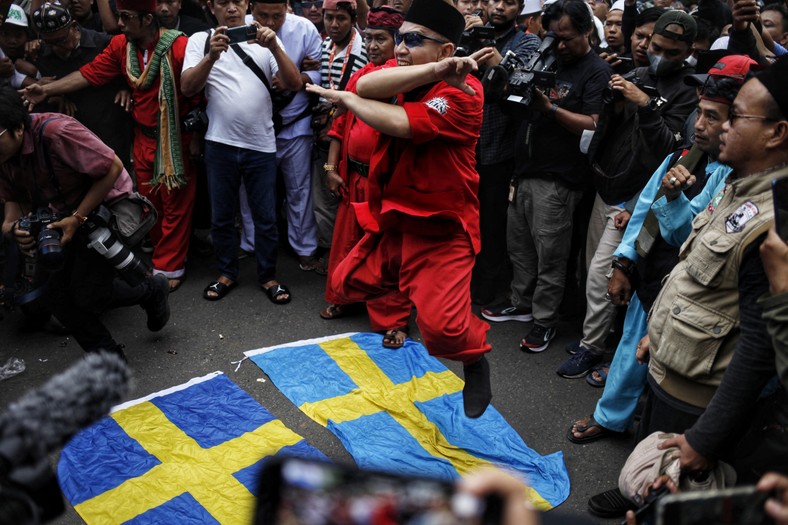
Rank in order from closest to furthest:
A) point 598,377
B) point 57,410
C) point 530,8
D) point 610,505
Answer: point 57,410
point 610,505
point 598,377
point 530,8

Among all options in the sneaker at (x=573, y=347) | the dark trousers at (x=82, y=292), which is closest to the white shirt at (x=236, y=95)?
the dark trousers at (x=82, y=292)

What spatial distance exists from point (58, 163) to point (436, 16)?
2150 mm

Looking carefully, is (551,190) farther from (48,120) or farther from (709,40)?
(48,120)

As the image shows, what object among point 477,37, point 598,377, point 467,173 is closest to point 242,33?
point 477,37

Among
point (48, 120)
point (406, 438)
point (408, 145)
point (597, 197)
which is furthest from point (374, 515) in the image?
point (597, 197)

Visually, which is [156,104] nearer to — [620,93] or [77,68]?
[77,68]

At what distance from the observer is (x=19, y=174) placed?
13.2 ft

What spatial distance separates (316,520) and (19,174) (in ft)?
12.0

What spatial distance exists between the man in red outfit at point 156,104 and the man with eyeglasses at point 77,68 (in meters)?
0.16

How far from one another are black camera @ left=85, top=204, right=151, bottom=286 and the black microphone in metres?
3.14

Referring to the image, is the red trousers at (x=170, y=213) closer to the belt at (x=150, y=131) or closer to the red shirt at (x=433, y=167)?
the belt at (x=150, y=131)

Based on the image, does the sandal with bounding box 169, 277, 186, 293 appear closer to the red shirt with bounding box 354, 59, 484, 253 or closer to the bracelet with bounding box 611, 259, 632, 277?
the red shirt with bounding box 354, 59, 484, 253

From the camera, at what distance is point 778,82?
2.45 meters

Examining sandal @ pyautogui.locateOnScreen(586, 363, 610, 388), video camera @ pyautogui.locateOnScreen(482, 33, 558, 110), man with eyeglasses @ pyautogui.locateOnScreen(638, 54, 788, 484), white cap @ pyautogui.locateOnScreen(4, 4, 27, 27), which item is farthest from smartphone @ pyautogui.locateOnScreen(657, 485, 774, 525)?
white cap @ pyautogui.locateOnScreen(4, 4, 27, 27)
